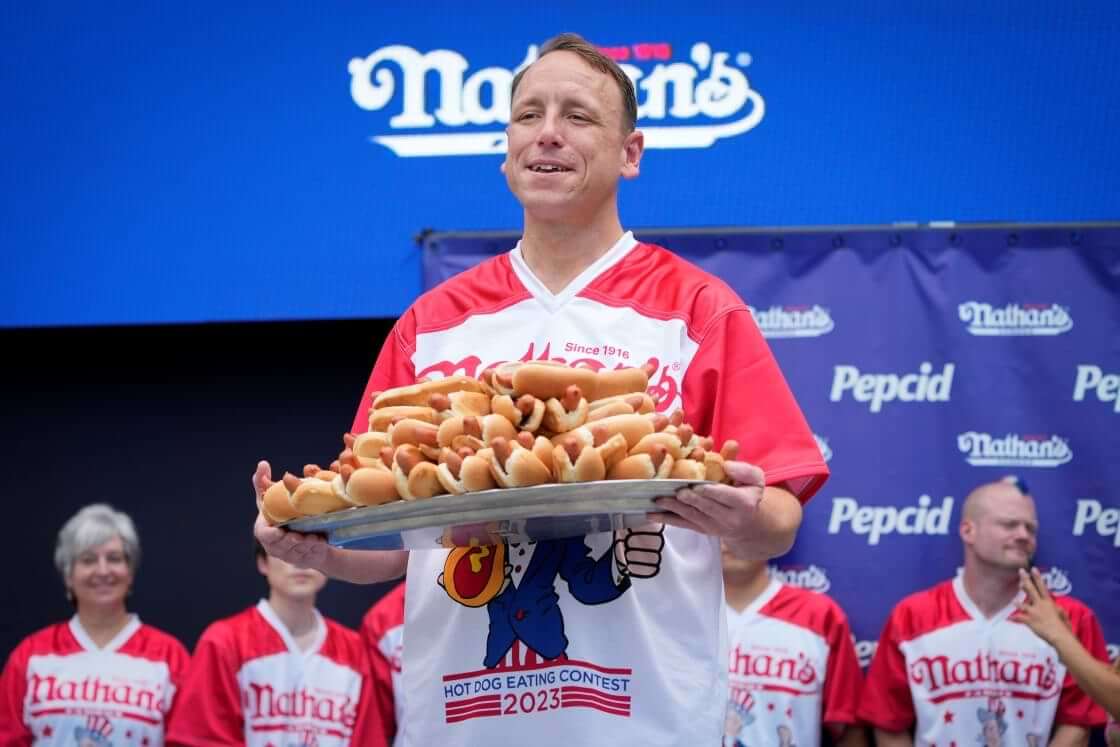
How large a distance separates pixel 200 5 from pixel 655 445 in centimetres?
357

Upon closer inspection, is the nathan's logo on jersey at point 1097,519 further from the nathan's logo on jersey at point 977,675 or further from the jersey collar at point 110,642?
the jersey collar at point 110,642

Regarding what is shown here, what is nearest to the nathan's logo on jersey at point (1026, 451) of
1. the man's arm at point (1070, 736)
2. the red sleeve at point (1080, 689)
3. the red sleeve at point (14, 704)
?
the red sleeve at point (1080, 689)

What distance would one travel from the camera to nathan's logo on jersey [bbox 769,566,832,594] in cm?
425

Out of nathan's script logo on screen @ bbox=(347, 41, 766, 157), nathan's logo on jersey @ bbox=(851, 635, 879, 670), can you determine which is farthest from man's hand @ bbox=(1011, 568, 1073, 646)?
nathan's script logo on screen @ bbox=(347, 41, 766, 157)

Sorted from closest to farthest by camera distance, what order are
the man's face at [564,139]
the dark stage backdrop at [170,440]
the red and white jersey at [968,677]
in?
the man's face at [564,139]
the red and white jersey at [968,677]
the dark stage backdrop at [170,440]

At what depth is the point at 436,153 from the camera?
14.4 feet

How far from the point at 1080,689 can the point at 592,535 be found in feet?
8.44

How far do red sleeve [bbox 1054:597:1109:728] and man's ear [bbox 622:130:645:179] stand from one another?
8.25 feet

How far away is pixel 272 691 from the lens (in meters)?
4.28

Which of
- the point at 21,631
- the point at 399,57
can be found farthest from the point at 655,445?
the point at 21,631

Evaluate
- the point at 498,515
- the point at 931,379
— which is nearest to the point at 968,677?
the point at 931,379

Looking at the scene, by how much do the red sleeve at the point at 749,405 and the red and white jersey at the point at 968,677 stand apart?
2.43 metres

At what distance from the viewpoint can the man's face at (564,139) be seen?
1.89m

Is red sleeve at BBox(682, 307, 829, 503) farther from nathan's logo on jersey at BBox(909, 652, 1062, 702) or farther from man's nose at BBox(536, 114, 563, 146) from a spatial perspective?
nathan's logo on jersey at BBox(909, 652, 1062, 702)
